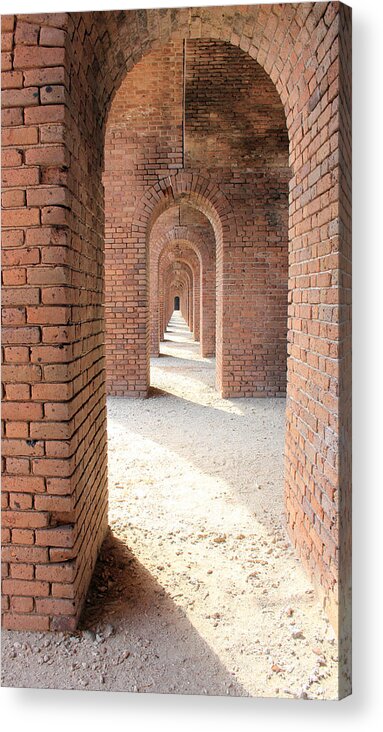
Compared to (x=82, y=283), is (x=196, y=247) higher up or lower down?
higher up

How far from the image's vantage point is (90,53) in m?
2.52

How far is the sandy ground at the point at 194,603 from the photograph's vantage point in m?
2.22

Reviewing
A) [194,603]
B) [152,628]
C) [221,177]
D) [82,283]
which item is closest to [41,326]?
[82,283]

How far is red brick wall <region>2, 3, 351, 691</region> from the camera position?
7.10ft

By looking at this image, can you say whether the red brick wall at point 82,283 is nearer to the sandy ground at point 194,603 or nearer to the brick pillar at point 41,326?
the brick pillar at point 41,326

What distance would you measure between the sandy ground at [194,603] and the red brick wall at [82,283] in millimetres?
154

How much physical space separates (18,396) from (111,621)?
117cm

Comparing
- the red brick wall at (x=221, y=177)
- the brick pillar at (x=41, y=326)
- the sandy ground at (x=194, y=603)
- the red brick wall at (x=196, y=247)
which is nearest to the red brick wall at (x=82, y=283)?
the brick pillar at (x=41, y=326)

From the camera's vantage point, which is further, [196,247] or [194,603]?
[196,247]

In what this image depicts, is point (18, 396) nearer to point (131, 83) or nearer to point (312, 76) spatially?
point (312, 76)

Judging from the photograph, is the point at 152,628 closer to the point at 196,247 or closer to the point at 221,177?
the point at 221,177

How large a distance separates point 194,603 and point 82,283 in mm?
1715

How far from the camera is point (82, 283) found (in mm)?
2537

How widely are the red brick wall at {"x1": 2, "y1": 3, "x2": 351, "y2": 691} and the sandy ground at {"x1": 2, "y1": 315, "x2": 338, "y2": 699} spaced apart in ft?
0.51
